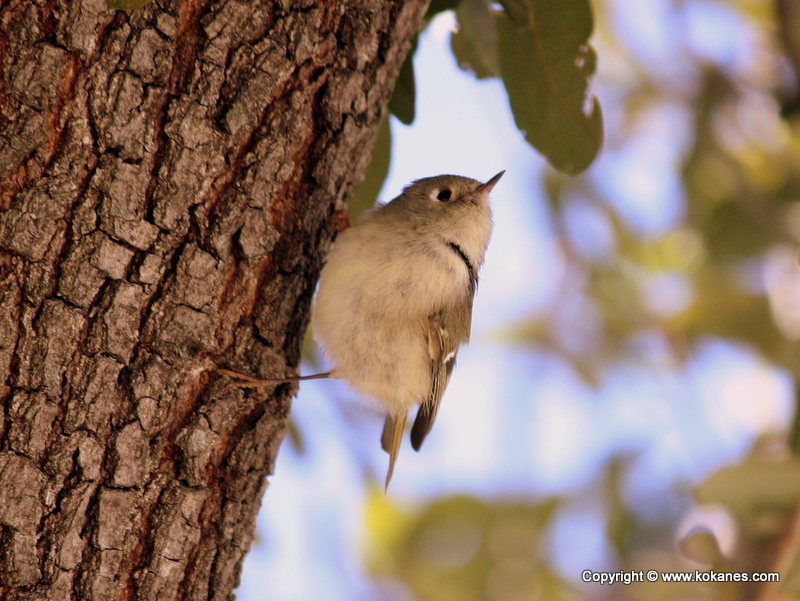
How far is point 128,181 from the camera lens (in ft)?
5.66

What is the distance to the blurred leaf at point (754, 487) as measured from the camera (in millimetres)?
2588

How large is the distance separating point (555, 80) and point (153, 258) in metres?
1.28

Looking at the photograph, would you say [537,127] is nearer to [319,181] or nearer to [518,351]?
[319,181]

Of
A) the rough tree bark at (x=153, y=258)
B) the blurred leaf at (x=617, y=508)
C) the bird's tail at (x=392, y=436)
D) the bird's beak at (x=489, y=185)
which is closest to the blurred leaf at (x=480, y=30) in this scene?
the rough tree bark at (x=153, y=258)

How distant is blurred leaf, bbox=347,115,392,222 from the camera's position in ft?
8.30

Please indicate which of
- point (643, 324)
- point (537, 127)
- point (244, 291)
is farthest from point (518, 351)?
point (244, 291)

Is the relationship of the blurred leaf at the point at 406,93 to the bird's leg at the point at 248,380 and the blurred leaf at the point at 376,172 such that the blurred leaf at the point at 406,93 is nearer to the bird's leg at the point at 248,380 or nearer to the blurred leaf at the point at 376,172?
the blurred leaf at the point at 376,172

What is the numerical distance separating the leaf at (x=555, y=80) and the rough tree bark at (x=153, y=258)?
1.15 feet

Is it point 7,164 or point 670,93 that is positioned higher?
point 670,93

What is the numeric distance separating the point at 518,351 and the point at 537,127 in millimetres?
3768

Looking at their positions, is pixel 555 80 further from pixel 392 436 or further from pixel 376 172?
pixel 392 436

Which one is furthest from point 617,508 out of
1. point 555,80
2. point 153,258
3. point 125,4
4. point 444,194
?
point 125,4

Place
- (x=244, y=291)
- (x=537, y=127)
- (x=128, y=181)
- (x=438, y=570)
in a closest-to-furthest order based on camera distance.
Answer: (x=128, y=181), (x=244, y=291), (x=537, y=127), (x=438, y=570)

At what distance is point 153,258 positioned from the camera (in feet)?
5.80
